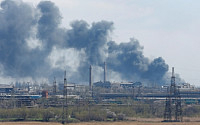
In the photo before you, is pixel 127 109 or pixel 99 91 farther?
pixel 99 91

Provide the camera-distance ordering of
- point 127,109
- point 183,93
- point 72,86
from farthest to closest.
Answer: point 72,86 < point 183,93 < point 127,109

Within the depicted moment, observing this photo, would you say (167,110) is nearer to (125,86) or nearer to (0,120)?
(0,120)

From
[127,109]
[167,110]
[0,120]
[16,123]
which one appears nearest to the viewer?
[16,123]

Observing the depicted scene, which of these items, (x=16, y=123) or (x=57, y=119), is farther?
(x=57, y=119)

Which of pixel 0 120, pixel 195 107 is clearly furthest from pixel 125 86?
pixel 0 120

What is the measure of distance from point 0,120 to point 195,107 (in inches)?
1172

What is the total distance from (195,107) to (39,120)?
25953 mm

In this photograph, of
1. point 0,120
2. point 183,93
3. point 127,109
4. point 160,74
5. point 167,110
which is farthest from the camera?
point 160,74

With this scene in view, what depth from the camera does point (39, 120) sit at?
176 ft

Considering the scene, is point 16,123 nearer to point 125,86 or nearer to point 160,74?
point 125,86

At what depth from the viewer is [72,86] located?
12231 cm

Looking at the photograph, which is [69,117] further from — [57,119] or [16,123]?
[16,123]

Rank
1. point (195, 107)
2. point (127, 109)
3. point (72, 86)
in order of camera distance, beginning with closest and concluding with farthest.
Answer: point (127, 109)
point (195, 107)
point (72, 86)

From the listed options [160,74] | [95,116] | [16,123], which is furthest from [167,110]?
[160,74]
